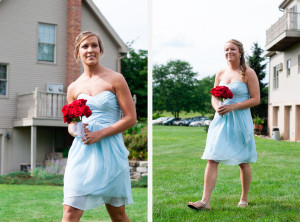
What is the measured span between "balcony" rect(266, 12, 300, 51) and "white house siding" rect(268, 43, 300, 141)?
0.05 metres

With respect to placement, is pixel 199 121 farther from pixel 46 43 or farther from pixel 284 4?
pixel 46 43

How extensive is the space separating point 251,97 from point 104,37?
840cm

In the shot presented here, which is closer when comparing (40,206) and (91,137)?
(91,137)

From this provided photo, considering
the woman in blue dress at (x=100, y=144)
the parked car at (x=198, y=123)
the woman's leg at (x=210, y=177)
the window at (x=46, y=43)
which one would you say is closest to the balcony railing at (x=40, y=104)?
the window at (x=46, y=43)

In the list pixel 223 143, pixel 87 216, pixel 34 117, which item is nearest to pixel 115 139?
pixel 223 143

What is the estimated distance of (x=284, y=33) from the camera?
10.4 feet

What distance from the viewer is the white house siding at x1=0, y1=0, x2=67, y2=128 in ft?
30.8

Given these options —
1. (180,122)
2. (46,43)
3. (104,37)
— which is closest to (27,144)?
(46,43)

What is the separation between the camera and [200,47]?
3.62 meters

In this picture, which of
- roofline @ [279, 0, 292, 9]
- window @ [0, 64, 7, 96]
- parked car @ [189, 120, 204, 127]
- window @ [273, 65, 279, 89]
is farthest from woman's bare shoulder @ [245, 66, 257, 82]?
window @ [0, 64, 7, 96]

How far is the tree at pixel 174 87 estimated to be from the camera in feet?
12.2

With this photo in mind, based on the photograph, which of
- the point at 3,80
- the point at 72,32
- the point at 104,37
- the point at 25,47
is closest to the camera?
the point at 3,80

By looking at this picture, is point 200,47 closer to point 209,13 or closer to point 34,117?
point 209,13

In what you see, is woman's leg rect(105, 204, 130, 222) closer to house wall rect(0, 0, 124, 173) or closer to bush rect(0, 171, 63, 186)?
bush rect(0, 171, 63, 186)
